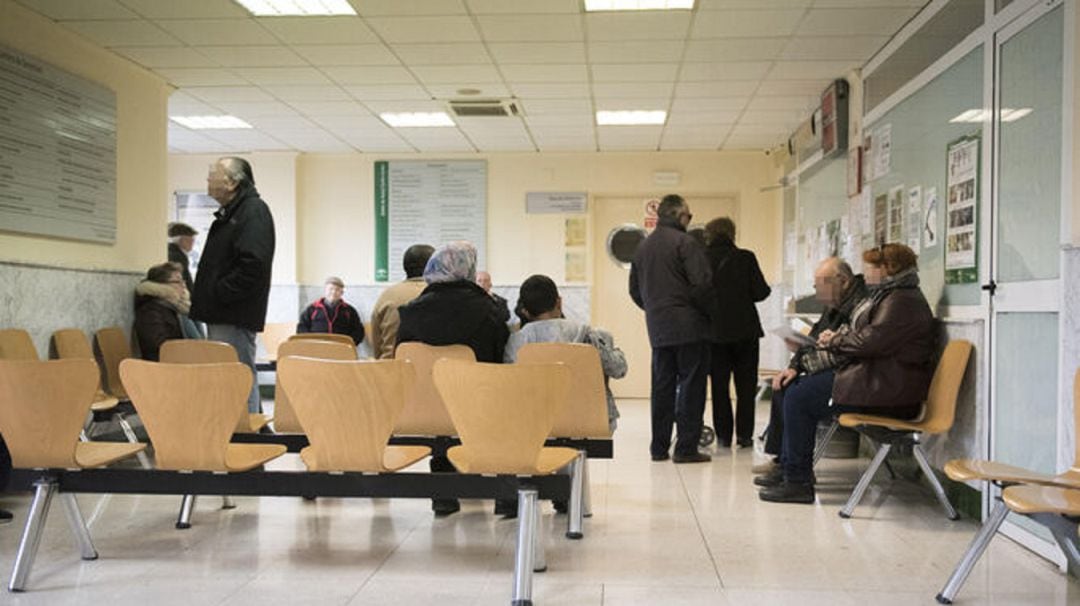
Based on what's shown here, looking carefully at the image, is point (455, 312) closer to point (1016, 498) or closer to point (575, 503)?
point (575, 503)

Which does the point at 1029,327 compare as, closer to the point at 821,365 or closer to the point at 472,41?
the point at 821,365

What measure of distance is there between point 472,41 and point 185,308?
2.39 m

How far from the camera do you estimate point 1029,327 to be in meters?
3.43

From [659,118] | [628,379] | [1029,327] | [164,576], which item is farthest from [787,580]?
[628,379]

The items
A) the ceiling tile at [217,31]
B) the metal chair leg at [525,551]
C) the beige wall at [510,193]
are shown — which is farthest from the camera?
the beige wall at [510,193]

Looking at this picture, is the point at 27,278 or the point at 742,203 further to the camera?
the point at 742,203

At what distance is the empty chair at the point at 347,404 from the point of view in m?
2.78

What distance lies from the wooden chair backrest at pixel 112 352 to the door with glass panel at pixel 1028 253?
14.5 feet

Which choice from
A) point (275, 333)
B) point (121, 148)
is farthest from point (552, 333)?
point (275, 333)

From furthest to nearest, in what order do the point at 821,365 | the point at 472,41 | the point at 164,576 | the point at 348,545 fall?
the point at 472,41, the point at 821,365, the point at 348,545, the point at 164,576

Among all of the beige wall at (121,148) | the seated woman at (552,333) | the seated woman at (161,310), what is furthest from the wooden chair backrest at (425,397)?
the beige wall at (121,148)

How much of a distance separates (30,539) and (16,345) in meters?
1.77

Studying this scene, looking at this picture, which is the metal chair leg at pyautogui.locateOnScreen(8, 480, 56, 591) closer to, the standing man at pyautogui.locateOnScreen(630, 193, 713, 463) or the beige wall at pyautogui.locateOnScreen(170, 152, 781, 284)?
the standing man at pyautogui.locateOnScreen(630, 193, 713, 463)

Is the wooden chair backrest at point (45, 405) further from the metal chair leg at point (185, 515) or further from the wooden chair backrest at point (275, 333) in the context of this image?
the wooden chair backrest at point (275, 333)
